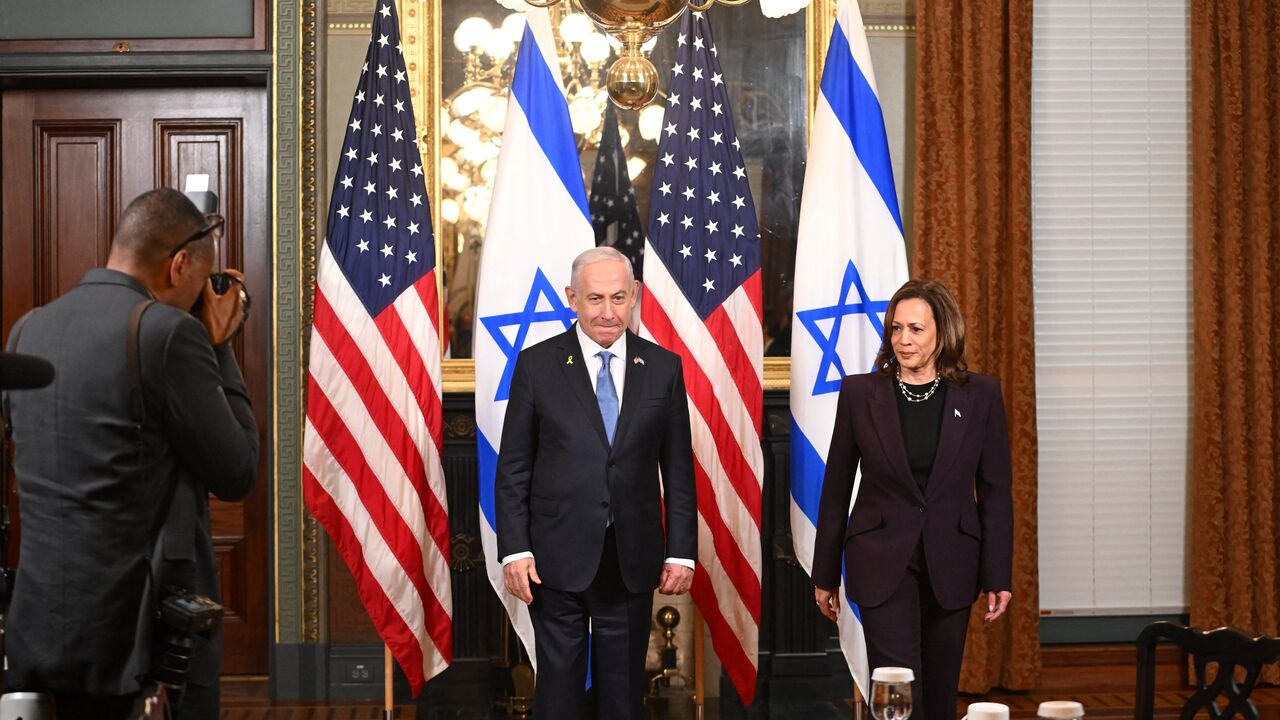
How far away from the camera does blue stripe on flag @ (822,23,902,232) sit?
4.73m

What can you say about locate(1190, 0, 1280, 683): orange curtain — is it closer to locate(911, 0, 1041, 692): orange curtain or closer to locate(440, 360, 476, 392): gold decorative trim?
locate(911, 0, 1041, 692): orange curtain

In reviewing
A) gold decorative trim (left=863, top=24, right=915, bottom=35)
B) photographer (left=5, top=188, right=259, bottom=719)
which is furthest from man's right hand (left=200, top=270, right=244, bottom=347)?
gold decorative trim (left=863, top=24, right=915, bottom=35)

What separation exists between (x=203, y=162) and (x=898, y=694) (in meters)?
4.31

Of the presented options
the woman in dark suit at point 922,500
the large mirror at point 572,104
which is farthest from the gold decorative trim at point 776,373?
the woman in dark suit at point 922,500

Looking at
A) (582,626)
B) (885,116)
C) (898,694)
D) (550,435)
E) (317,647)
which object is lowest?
(317,647)

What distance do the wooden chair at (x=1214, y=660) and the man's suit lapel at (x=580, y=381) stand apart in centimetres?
168

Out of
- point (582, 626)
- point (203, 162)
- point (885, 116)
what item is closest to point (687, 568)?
point (582, 626)

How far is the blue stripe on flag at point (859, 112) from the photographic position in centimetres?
473

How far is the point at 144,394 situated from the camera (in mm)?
2283

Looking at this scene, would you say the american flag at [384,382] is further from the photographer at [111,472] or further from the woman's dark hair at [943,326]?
the photographer at [111,472]

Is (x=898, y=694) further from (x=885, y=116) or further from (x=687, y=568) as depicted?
(x=885, y=116)

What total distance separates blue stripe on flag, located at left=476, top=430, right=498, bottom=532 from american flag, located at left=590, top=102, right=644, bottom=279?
3.59ft

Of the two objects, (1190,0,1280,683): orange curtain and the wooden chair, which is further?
(1190,0,1280,683): orange curtain

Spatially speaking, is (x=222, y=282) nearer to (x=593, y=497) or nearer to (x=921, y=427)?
(x=593, y=497)
